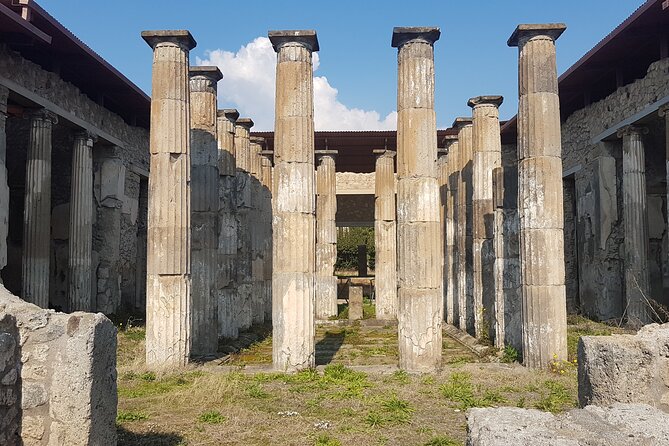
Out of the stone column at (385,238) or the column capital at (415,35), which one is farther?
the stone column at (385,238)

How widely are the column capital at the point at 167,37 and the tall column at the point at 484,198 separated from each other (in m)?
6.60

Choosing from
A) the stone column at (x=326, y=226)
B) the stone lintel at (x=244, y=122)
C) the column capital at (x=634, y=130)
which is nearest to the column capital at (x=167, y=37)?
the stone lintel at (x=244, y=122)

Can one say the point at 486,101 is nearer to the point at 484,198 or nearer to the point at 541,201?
the point at 484,198

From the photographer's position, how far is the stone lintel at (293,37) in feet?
31.6

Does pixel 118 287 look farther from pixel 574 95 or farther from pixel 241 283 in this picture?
pixel 574 95

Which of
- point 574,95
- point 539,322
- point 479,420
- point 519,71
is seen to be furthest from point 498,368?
point 574,95

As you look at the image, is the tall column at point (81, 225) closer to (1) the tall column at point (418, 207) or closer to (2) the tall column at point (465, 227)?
(1) the tall column at point (418, 207)

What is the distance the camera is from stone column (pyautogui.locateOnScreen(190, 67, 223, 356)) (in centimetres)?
1151

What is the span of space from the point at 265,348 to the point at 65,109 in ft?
25.8

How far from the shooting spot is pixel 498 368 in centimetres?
948

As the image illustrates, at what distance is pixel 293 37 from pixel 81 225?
28.5 ft

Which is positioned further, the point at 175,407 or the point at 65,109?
the point at 65,109

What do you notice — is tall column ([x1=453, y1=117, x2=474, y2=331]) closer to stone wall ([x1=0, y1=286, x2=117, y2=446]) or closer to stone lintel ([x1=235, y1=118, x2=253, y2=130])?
stone lintel ([x1=235, y1=118, x2=253, y2=130])

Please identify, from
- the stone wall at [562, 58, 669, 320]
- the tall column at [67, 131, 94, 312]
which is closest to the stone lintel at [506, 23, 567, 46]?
the stone wall at [562, 58, 669, 320]
